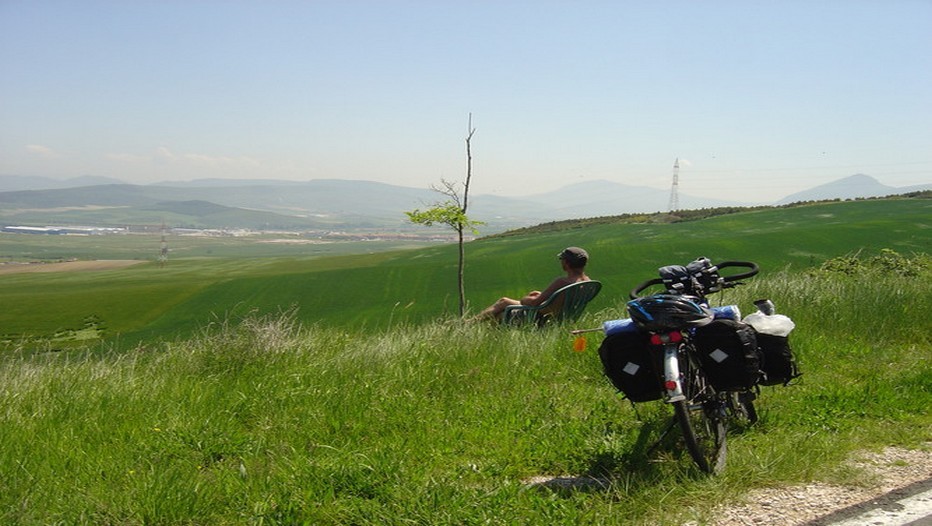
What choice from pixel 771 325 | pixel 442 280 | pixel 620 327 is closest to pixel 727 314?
pixel 771 325

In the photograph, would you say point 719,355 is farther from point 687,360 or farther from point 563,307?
A: point 563,307

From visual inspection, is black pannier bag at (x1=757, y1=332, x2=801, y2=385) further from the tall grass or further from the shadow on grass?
the shadow on grass

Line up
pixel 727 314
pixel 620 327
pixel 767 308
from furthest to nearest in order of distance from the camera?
pixel 767 308, pixel 727 314, pixel 620 327

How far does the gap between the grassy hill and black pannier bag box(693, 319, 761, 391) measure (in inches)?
736

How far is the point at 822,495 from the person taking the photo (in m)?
3.20

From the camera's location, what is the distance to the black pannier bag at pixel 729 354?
346cm

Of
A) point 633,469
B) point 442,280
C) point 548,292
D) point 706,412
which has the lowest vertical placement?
point 442,280

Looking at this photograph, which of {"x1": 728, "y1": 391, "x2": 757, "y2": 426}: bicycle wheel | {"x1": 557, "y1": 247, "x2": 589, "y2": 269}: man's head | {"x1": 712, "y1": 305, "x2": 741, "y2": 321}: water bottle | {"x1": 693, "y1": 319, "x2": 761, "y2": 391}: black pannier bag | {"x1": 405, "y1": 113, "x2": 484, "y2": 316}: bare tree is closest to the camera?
{"x1": 693, "y1": 319, "x2": 761, "y2": 391}: black pannier bag

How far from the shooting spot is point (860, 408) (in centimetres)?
446

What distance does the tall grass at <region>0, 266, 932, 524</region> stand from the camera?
9.78 feet

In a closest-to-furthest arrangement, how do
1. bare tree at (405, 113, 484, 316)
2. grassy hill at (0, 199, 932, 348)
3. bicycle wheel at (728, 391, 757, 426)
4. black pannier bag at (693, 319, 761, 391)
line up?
black pannier bag at (693, 319, 761, 391)
bicycle wheel at (728, 391, 757, 426)
bare tree at (405, 113, 484, 316)
grassy hill at (0, 199, 932, 348)

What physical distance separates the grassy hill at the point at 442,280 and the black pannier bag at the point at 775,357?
18.5 m

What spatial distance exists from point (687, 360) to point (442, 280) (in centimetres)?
2929

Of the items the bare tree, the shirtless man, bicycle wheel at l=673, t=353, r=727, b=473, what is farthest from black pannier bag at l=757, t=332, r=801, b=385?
the bare tree
